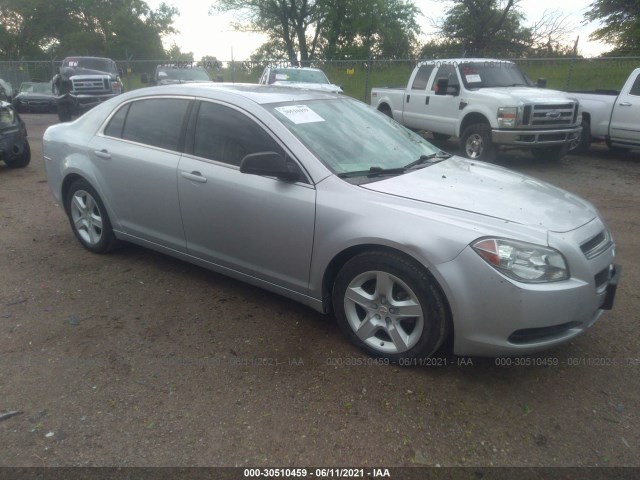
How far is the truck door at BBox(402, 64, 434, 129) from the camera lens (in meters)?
11.0

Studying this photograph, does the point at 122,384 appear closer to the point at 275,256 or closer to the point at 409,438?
the point at 275,256

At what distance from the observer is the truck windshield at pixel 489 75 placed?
9961 mm

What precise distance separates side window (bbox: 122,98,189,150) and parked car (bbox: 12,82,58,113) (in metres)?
19.1

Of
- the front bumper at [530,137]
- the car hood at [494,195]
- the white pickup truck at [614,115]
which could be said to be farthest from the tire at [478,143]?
the car hood at [494,195]

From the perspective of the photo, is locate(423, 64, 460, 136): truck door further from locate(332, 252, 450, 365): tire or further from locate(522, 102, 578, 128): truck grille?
locate(332, 252, 450, 365): tire

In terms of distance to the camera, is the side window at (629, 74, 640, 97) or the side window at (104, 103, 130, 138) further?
the side window at (629, 74, 640, 97)

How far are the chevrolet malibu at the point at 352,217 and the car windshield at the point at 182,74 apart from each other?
1315 cm

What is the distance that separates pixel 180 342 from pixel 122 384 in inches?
20.6

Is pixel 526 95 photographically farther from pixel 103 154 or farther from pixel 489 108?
pixel 103 154

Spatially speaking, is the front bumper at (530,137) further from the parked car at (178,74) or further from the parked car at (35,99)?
the parked car at (35,99)

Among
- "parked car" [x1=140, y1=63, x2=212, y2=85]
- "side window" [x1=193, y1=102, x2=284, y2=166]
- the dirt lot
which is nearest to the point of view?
the dirt lot

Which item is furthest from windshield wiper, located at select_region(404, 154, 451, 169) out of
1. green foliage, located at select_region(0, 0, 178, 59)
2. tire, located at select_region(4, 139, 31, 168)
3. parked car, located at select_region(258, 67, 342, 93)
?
green foliage, located at select_region(0, 0, 178, 59)

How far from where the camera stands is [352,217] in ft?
10.1

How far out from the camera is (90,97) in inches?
718
